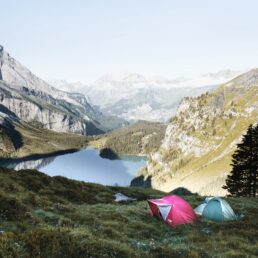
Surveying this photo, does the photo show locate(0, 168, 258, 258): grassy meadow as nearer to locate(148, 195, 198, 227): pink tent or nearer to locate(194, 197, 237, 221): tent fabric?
locate(148, 195, 198, 227): pink tent

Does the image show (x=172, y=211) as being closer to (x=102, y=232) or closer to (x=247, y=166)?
(x=102, y=232)

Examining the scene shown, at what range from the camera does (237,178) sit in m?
69.9

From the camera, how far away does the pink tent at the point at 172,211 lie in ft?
95.2

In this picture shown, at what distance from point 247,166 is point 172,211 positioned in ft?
141

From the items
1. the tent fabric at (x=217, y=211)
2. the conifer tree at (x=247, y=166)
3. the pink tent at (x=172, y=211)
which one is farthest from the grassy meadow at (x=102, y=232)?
the conifer tree at (x=247, y=166)

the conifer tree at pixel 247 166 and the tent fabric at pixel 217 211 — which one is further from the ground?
the conifer tree at pixel 247 166

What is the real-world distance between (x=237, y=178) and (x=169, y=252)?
181 feet

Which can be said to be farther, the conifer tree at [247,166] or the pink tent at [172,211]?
the conifer tree at [247,166]

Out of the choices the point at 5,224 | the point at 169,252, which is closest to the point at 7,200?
the point at 5,224

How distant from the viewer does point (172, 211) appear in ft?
96.1

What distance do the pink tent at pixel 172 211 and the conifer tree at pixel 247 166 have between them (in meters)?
38.4

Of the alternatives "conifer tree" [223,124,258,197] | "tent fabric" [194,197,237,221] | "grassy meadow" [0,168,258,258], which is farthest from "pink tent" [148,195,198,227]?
"conifer tree" [223,124,258,197]

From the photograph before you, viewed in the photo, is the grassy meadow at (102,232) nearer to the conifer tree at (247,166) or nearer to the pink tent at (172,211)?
the pink tent at (172,211)

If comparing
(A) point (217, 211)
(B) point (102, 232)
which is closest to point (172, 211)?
(A) point (217, 211)
